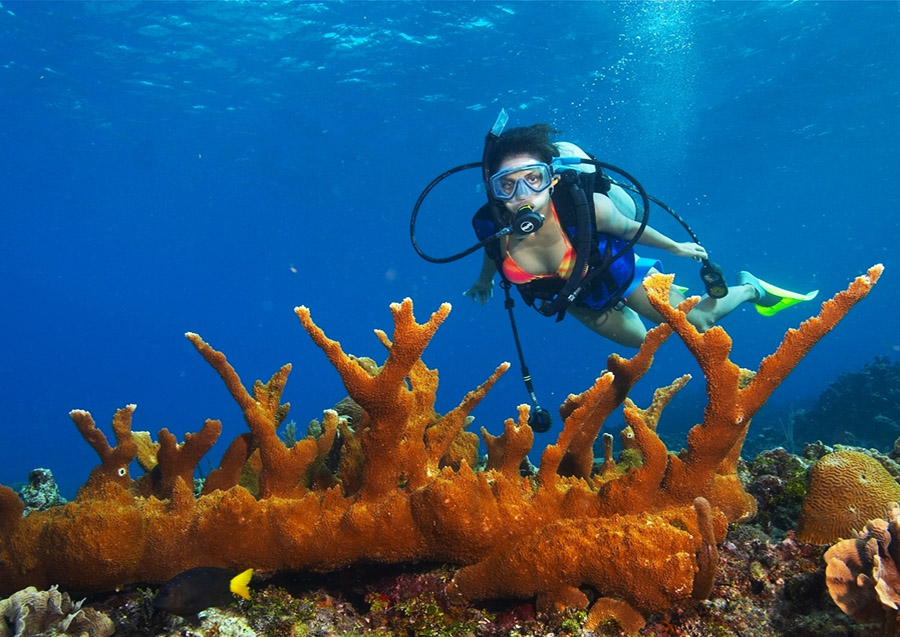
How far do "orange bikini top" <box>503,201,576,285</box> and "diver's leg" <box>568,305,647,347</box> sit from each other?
2.54ft

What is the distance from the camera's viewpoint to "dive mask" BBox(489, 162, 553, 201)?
15.3ft

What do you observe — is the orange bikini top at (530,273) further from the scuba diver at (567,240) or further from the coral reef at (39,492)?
the coral reef at (39,492)

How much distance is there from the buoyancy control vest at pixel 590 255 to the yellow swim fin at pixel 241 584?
383cm

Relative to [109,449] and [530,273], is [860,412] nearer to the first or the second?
[530,273]

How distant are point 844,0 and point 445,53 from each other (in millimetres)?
18137

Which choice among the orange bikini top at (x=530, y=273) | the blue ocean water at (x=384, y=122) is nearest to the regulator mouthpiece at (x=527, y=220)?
the orange bikini top at (x=530, y=273)

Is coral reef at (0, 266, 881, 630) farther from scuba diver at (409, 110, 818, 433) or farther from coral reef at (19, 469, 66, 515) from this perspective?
coral reef at (19, 469, 66, 515)

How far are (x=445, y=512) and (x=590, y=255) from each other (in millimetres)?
3349

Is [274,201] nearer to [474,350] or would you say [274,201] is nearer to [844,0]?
[844,0]

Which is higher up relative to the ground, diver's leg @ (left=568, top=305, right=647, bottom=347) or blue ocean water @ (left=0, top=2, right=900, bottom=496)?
blue ocean water @ (left=0, top=2, right=900, bottom=496)

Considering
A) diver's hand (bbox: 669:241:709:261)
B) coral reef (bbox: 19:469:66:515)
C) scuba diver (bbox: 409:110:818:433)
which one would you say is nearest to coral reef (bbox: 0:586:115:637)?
coral reef (bbox: 19:469:66:515)

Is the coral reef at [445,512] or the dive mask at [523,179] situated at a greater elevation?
the dive mask at [523,179]

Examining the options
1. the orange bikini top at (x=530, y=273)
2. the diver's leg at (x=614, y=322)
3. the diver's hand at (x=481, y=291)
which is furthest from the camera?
the diver's hand at (x=481, y=291)

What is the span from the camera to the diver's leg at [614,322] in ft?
20.0
